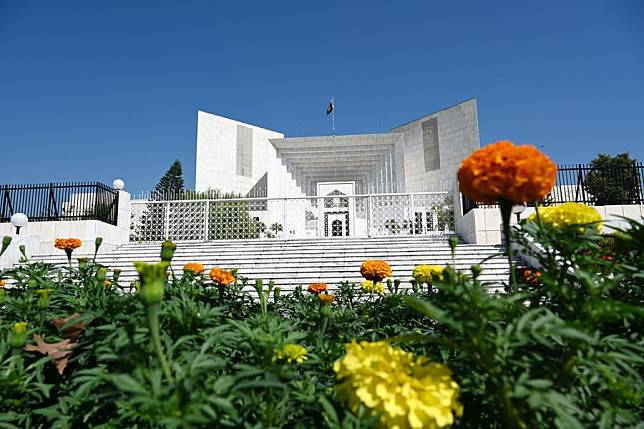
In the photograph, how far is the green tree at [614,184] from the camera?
10750 millimetres

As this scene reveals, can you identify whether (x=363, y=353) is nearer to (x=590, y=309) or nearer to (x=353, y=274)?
(x=590, y=309)

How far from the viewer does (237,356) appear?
4.57 ft

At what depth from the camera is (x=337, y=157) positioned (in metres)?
19.4

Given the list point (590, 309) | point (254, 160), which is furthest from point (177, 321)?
point (254, 160)

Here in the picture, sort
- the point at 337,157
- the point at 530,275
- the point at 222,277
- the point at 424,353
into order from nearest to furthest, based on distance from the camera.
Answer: the point at 424,353 → the point at 530,275 → the point at 222,277 → the point at 337,157

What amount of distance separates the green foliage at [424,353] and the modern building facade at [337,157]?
12914 millimetres

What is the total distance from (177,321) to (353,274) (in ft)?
21.8

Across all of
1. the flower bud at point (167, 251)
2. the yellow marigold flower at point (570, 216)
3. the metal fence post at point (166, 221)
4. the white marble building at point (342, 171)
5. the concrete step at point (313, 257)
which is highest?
the white marble building at point (342, 171)

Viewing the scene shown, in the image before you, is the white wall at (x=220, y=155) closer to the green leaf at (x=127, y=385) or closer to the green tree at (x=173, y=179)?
the green tree at (x=173, y=179)

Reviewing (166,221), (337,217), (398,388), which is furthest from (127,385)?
(337,217)

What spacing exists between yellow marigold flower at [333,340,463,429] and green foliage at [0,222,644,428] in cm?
5

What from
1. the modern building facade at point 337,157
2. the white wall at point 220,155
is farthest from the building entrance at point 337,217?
the white wall at point 220,155

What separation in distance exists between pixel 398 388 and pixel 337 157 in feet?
61.9

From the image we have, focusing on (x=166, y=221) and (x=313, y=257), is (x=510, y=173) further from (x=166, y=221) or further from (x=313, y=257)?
(x=166, y=221)
